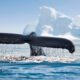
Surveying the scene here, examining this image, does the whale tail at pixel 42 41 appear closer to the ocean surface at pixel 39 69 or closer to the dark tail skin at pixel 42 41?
the dark tail skin at pixel 42 41

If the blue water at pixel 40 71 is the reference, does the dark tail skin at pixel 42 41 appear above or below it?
above

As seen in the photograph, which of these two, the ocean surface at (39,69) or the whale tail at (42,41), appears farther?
the ocean surface at (39,69)

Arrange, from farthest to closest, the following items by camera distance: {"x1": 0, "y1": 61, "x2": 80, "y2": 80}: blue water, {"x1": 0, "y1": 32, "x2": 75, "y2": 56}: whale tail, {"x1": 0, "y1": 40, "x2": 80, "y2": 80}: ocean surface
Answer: {"x1": 0, "y1": 40, "x2": 80, "y2": 80}: ocean surface
{"x1": 0, "y1": 61, "x2": 80, "y2": 80}: blue water
{"x1": 0, "y1": 32, "x2": 75, "y2": 56}: whale tail

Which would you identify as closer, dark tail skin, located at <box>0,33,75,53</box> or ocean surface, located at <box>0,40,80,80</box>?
dark tail skin, located at <box>0,33,75,53</box>

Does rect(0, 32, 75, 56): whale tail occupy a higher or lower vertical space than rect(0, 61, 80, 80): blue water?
higher

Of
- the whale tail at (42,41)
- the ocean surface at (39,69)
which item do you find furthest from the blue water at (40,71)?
the whale tail at (42,41)

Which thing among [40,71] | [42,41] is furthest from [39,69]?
[42,41]

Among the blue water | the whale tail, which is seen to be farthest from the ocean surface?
the whale tail

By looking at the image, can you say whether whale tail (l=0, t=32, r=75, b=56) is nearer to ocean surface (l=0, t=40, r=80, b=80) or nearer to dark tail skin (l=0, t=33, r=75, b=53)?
dark tail skin (l=0, t=33, r=75, b=53)

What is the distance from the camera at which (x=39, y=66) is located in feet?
42.5

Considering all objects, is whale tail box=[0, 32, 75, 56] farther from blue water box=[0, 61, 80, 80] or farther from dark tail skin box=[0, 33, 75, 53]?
blue water box=[0, 61, 80, 80]

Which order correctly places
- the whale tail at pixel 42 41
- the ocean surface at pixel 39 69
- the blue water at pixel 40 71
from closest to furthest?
the whale tail at pixel 42 41 → the blue water at pixel 40 71 → the ocean surface at pixel 39 69

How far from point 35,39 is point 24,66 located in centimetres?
495

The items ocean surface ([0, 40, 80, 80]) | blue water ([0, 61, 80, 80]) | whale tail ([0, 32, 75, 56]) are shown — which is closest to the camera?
whale tail ([0, 32, 75, 56])
